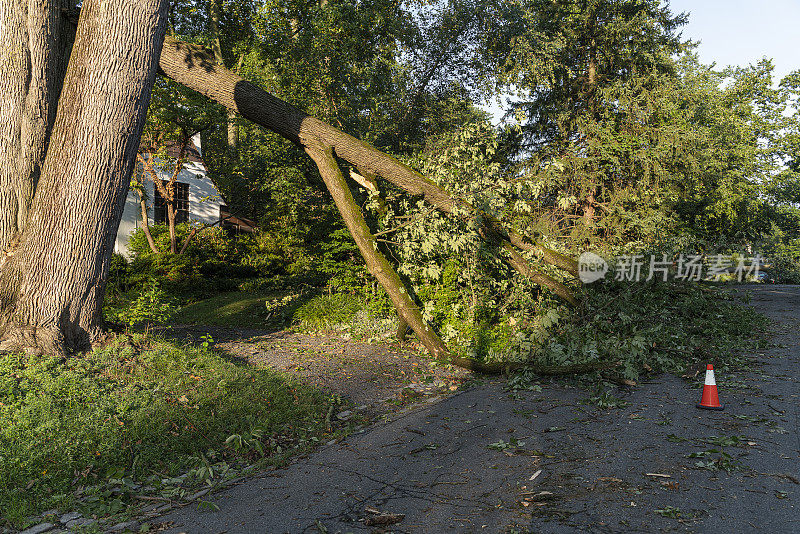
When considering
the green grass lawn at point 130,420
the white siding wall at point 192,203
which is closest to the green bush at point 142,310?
the green grass lawn at point 130,420

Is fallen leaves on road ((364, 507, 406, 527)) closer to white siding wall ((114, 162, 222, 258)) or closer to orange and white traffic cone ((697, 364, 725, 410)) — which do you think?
orange and white traffic cone ((697, 364, 725, 410))

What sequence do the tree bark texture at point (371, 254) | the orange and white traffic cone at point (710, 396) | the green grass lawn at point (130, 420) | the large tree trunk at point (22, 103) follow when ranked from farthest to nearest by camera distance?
the tree bark texture at point (371, 254), the large tree trunk at point (22, 103), the orange and white traffic cone at point (710, 396), the green grass lawn at point (130, 420)

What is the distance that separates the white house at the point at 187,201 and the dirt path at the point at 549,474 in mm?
16261

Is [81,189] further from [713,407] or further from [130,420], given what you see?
[713,407]

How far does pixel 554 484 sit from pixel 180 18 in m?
24.2

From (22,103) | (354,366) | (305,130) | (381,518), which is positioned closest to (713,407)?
(381,518)

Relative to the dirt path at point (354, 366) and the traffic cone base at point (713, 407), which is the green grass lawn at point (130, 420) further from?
the traffic cone base at point (713, 407)

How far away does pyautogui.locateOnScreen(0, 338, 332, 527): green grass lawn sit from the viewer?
372 cm

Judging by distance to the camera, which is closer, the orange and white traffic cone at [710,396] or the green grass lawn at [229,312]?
the orange and white traffic cone at [710,396]

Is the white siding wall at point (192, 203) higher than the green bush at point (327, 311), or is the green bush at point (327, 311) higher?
the white siding wall at point (192, 203)

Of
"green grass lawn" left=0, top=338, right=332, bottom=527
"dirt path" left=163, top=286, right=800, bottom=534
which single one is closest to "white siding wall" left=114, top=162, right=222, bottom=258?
"green grass lawn" left=0, top=338, right=332, bottom=527

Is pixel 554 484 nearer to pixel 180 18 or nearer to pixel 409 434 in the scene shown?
pixel 409 434

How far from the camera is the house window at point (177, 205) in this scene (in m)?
19.9

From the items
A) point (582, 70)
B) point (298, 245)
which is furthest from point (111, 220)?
point (582, 70)
